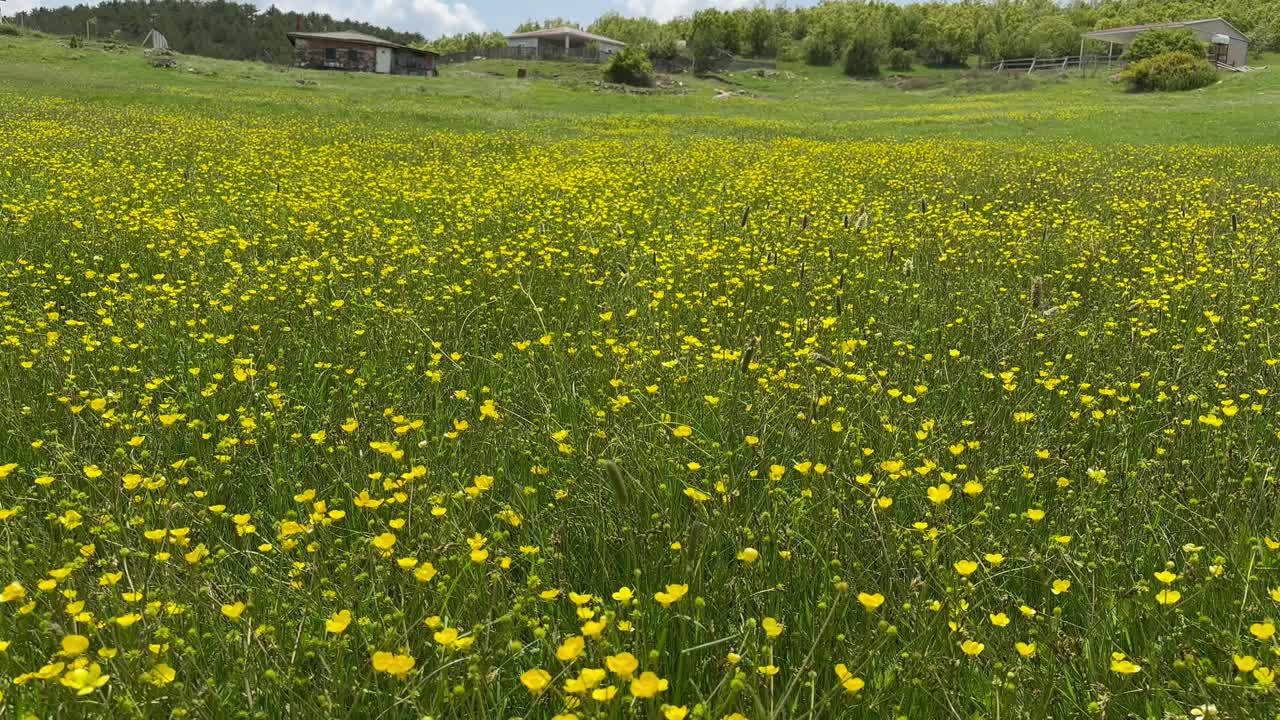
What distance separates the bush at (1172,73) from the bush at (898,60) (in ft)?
141

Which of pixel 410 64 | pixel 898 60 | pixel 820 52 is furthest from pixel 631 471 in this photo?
pixel 898 60

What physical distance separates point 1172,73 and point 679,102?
27.0 meters

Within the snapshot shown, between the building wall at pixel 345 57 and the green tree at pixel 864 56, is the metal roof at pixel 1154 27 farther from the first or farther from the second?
the building wall at pixel 345 57

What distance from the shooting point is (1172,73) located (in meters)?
44.8

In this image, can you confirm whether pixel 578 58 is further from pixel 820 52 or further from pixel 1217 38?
pixel 1217 38

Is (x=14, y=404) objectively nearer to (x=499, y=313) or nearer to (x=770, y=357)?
(x=499, y=313)

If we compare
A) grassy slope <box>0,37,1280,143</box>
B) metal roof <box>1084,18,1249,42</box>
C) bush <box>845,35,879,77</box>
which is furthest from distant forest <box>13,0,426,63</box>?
metal roof <box>1084,18,1249,42</box>

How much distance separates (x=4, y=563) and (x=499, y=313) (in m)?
3.28

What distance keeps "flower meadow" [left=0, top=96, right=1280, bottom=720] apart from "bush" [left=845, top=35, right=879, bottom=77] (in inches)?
3205

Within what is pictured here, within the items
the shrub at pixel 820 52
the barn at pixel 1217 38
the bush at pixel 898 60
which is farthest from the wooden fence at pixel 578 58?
the barn at pixel 1217 38

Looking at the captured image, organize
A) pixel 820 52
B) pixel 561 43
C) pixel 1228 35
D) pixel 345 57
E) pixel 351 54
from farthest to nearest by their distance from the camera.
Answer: pixel 561 43, pixel 820 52, pixel 351 54, pixel 345 57, pixel 1228 35

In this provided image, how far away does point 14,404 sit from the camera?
138 inches

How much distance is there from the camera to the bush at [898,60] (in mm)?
87812

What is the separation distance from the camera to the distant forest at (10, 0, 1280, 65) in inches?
3499
